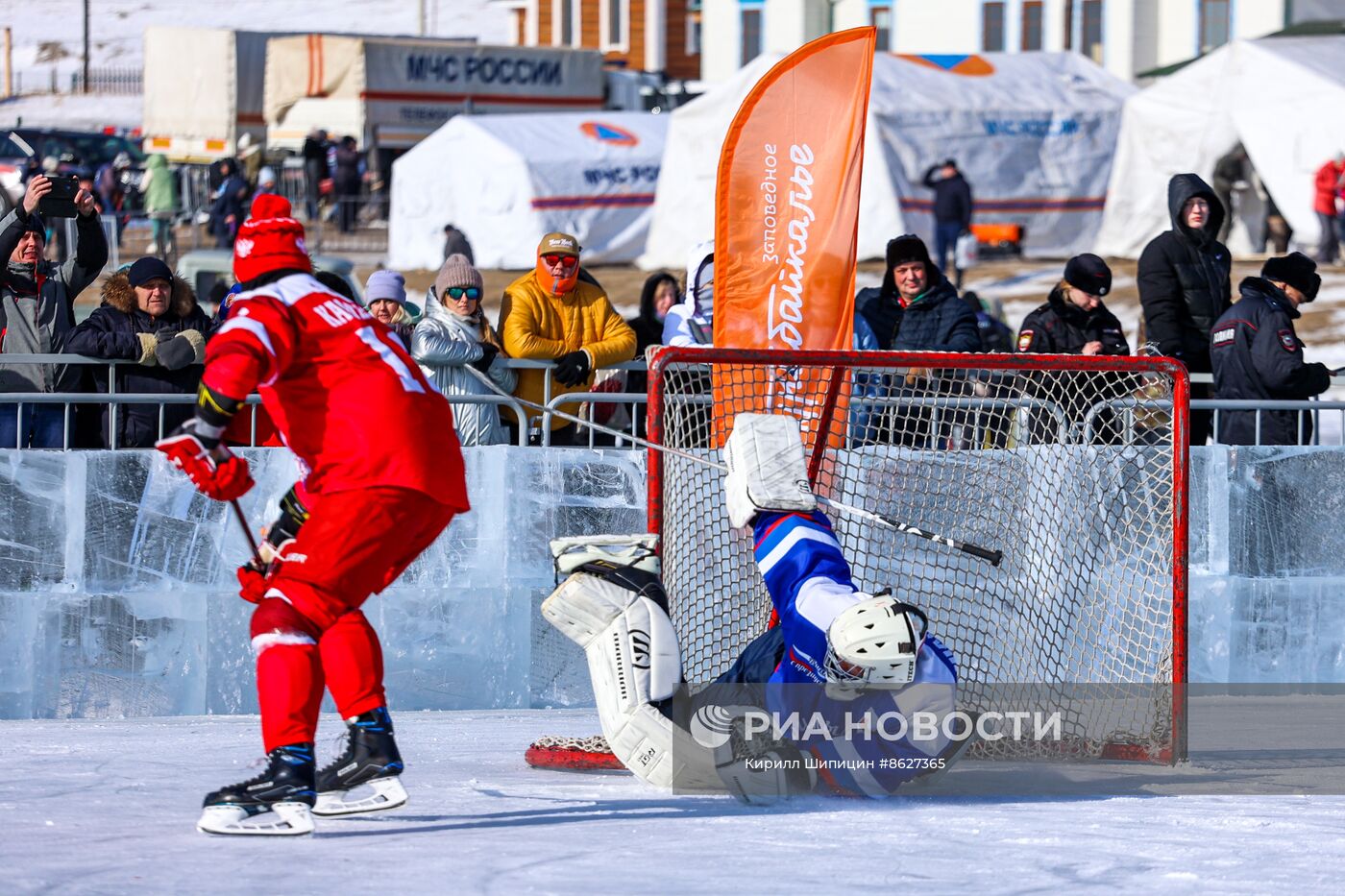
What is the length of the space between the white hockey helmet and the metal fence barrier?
1836mm

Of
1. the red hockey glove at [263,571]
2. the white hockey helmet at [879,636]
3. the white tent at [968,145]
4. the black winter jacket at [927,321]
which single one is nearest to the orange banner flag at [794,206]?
the black winter jacket at [927,321]

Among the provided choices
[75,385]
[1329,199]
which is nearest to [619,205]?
[1329,199]

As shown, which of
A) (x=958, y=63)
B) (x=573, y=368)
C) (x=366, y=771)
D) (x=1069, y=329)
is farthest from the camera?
(x=958, y=63)

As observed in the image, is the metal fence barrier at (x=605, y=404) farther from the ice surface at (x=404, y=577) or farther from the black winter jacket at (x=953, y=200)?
the black winter jacket at (x=953, y=200)

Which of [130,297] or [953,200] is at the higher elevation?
[953,200]

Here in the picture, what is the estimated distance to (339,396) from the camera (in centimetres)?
541

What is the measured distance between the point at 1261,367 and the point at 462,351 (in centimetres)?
353

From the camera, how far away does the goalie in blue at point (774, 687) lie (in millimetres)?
6062

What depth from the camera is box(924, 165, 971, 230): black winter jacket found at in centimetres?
2433

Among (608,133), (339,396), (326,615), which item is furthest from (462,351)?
(608,133)

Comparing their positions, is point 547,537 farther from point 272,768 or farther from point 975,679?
point 272,768

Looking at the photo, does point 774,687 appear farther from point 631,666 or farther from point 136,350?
point 136,350

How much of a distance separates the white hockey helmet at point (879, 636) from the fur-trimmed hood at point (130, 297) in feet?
12.5

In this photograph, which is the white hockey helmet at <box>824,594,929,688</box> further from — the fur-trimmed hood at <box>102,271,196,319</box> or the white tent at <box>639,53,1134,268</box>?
the white tent at <box>639,53,1134,268</box>
